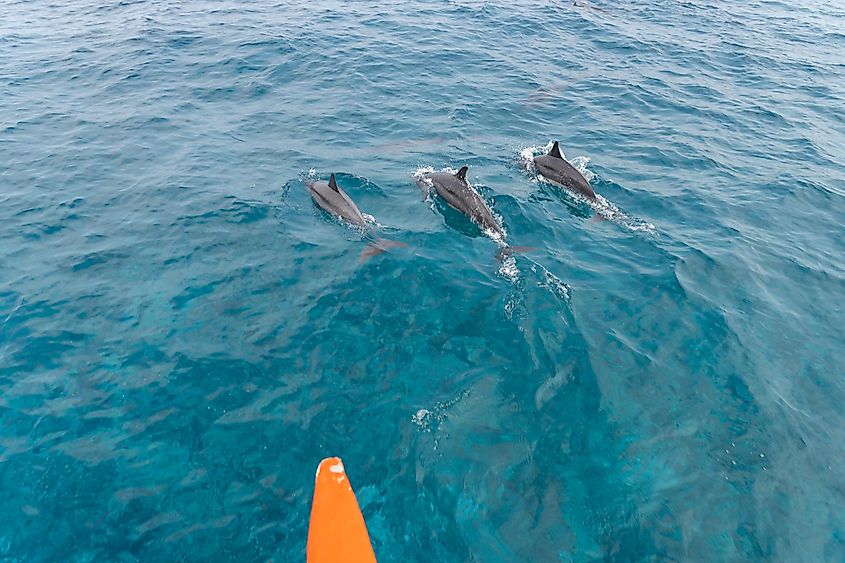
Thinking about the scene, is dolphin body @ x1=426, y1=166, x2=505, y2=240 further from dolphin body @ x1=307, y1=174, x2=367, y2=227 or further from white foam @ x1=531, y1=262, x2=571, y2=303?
dolphin body @ x1=307, y1=174, x2=367, y2=227

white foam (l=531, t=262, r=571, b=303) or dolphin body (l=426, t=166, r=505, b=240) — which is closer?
white foam (l=531, t=262, r=571, b=303)

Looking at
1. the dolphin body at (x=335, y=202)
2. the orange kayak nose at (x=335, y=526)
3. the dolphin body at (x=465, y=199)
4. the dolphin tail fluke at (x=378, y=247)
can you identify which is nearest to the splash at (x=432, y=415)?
the orange kayak nose at (x=335, y=526)

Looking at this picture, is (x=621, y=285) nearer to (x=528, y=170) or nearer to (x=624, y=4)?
(x=528, y=170)

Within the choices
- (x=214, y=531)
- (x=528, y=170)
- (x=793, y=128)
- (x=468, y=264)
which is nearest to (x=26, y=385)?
(x=214, y=531)

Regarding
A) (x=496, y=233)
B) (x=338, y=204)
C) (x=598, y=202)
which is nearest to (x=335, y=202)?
(x=338, y=204)

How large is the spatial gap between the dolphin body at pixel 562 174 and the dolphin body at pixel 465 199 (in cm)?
316

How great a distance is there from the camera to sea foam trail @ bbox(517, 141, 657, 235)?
16609mm

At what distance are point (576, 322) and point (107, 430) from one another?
1090 centimetres

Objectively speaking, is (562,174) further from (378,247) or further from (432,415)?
(432,415)

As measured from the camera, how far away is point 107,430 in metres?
10.2

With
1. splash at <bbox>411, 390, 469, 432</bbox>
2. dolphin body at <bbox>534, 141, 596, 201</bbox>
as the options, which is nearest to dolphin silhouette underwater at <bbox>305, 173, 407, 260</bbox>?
splash at <bbox>411, 390, 469, 432</bbox>

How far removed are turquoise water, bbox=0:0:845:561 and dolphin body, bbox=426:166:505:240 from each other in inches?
17.9

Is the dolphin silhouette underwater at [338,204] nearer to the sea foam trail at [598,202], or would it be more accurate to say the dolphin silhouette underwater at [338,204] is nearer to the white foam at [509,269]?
the white foam at [509,269]

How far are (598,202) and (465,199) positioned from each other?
4.98 meters
